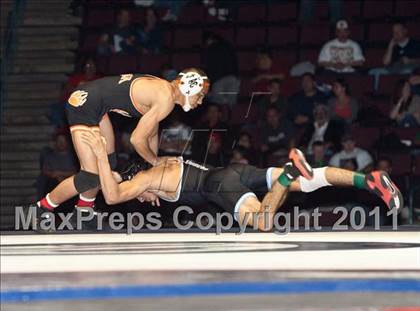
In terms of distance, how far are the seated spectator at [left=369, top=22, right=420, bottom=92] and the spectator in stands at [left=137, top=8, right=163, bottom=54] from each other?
2.32 m

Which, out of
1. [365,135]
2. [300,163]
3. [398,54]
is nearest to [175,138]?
[365,135]

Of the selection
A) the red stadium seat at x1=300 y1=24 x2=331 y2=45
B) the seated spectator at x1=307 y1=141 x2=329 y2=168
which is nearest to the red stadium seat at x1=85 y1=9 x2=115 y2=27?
the red stadium seat at x1=300 y1=24 x2=331 y2=45

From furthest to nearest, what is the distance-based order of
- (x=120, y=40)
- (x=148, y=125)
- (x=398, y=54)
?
(x=120, y=40) < (x=398, y=54) < (x=148, y=125)

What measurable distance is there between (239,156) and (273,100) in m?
1.05

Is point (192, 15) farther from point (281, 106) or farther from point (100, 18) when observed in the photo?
point (281, 106)

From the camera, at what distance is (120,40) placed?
1072cm

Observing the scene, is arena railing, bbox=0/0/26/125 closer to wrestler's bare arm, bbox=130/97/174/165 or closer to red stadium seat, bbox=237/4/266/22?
red stadium seat, bbox=237/4/266/22

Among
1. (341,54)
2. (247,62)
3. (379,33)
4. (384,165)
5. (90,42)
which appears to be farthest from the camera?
(90,42)

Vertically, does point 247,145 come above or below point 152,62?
below

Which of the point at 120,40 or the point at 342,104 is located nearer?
the point at 342,104

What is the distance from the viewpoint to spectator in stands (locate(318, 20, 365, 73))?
32.1 feet

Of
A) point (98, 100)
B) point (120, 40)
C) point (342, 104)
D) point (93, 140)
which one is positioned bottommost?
point (93, 140)

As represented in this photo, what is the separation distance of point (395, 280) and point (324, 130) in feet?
17.4

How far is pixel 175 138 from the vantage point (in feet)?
29.2
